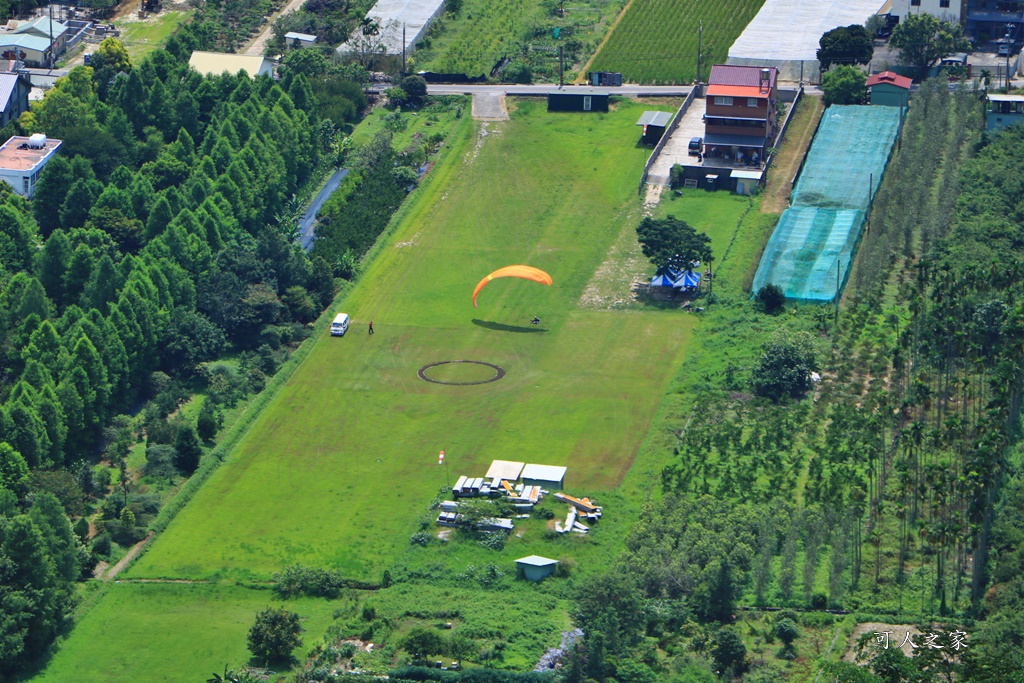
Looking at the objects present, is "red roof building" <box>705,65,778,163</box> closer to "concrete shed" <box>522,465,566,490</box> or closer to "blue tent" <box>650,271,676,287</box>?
"blue tent" <box>650,271,676,287</box>

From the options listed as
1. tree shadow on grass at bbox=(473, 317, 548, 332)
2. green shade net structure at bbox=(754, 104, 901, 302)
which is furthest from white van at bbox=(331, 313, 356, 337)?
green shade net structure at bbox=(754, 104, 901, 302)

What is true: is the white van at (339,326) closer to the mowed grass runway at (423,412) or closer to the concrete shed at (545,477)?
the mowed grass runway at (423,412)

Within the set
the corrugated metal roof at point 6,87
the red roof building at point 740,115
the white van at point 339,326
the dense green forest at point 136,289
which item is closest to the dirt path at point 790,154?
the red roof building at point 740,115

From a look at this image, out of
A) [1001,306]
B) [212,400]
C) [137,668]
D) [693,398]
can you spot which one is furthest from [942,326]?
[137,668]

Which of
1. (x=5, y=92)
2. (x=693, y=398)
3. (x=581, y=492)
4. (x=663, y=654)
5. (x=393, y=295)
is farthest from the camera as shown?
(x=5, y=92)

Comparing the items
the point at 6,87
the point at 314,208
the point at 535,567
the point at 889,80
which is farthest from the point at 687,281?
the point at 6,87

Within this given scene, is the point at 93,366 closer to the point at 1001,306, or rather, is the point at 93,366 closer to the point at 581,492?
the point at 581,492
